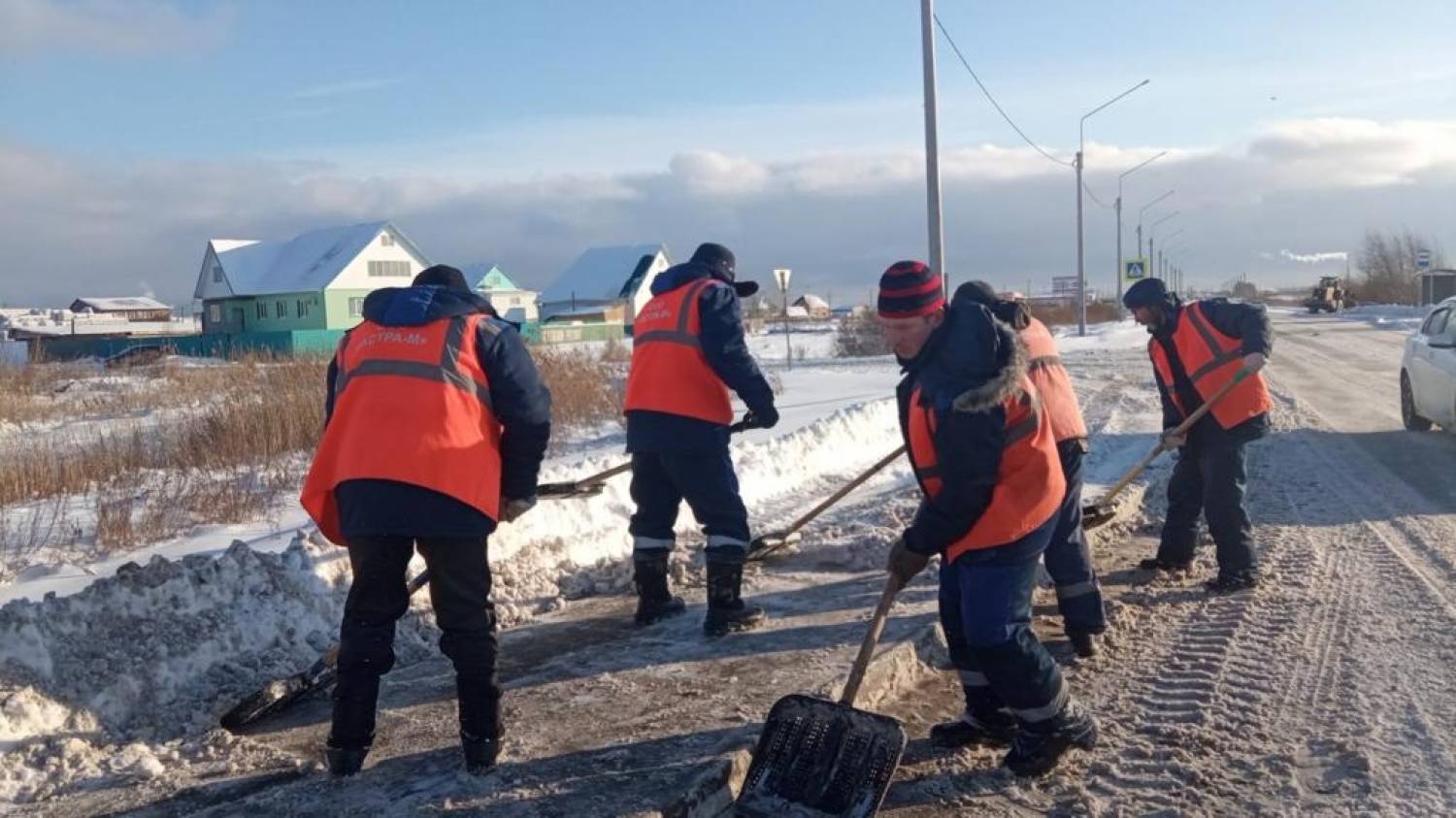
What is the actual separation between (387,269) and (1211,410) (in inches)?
2123

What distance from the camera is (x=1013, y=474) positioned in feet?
13.5

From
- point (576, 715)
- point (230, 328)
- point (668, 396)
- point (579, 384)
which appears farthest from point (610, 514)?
point (230, 328)

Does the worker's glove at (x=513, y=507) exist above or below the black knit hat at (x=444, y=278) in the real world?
below

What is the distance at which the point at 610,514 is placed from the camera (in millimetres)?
8344

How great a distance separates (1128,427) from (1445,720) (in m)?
9.74

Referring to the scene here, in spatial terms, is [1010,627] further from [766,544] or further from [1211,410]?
[766,544]

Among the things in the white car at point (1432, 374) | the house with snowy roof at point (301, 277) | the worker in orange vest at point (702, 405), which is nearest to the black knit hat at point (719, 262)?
the worker in orange vest at point (702, 405)

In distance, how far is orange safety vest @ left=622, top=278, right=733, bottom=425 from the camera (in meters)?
5.90

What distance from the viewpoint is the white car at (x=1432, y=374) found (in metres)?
12.1

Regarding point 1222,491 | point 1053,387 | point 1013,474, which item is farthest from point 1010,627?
point 1222,491

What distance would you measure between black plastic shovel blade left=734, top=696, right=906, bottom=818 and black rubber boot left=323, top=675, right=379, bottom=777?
4.50ft

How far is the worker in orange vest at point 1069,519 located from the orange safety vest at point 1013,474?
1331 mm

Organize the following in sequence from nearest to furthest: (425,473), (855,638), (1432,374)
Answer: (425,473)
(855,638)
(1432,374)

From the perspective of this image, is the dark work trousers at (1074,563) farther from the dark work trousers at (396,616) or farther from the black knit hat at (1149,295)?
the dark work trousers at (396,616)
